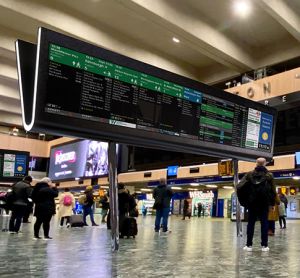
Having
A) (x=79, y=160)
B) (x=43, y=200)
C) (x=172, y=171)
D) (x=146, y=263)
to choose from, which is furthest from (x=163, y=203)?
(x=79, y=160)

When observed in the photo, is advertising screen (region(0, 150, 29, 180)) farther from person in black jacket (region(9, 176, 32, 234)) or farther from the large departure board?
the large departure board

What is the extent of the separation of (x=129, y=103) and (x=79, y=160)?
29547 millimetres

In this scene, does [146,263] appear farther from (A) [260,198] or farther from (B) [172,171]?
(B) [172,171]

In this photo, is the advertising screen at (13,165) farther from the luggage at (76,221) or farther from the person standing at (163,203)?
the person standing at (163,203)

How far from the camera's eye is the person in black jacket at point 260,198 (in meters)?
6.90

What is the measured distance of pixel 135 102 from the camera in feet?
19.9

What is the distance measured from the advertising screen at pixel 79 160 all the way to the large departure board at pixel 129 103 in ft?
74.8

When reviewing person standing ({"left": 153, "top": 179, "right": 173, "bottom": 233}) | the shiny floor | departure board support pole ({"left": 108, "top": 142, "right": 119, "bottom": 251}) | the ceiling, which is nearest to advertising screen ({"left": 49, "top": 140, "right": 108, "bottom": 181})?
the ceiling

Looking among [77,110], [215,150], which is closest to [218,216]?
[215,150]

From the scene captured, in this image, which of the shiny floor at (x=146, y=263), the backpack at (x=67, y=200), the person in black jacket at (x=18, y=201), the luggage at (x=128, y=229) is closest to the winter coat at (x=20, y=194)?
the person in black jacket at (x=18, y=201)

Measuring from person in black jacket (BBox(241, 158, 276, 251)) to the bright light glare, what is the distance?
11.5m

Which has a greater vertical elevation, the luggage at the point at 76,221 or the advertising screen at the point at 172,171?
the advertising screen at the point at 172,171

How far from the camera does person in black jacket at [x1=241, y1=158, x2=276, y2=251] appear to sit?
690 centimetres

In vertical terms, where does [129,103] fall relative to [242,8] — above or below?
below
